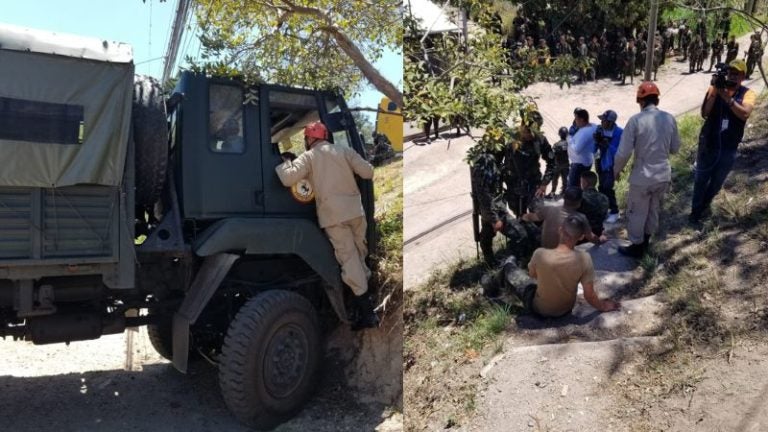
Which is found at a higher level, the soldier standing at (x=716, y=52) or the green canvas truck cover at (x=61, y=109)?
the soldier standing at (x=716, y=52)

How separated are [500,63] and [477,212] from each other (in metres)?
0.74

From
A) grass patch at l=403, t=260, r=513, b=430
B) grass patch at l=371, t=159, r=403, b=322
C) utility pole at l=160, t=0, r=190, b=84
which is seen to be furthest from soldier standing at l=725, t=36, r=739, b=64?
utility pole at l=160, t=0, r=190, b=84

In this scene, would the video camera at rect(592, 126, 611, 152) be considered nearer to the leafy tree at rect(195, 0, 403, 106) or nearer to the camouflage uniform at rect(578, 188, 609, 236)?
the camouflage uniform at rect(578, 188, 609, 236)

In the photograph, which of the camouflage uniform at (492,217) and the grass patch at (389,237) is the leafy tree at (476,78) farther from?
the grass patch at (389,237)

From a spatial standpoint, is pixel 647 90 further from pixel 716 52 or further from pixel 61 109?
pixel 61 109

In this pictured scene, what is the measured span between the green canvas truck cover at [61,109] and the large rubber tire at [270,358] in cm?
114

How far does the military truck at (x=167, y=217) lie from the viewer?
12.3ft

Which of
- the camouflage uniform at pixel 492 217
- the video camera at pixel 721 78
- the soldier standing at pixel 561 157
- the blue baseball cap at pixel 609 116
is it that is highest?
the video camera at pixel 721 78

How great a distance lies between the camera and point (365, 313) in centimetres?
Result: 493

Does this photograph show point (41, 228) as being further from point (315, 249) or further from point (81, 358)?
point (81, 358)

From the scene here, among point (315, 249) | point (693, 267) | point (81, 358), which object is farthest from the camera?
point (81, 358)

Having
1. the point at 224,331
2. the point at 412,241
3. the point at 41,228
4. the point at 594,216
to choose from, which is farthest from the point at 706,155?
the point at 41,228

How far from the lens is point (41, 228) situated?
3.74 meters

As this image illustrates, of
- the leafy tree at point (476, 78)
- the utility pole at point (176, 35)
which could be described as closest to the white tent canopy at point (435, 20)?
the leafy tree at point (476, 78)
